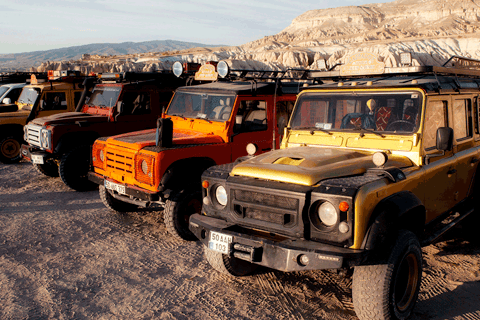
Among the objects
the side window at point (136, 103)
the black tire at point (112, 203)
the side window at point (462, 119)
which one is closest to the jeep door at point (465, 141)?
the side window at point (462, 119)

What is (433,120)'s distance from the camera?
14.1 feet

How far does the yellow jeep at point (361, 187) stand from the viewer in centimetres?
327

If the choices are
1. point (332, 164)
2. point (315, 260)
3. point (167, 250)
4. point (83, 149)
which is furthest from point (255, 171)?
point (83, 149)

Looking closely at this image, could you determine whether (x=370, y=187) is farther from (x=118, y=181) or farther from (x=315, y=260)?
(x=118, y=181)

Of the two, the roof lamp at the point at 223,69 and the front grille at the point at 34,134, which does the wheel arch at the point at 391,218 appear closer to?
the roof lamp at the point at 223,69

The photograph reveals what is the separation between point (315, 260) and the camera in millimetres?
3176

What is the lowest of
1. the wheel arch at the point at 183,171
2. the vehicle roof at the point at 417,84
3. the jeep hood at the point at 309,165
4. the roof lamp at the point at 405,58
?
the wheel arch at the point at 183,171

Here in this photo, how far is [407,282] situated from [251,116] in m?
3.63

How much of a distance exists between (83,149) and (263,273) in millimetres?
5003

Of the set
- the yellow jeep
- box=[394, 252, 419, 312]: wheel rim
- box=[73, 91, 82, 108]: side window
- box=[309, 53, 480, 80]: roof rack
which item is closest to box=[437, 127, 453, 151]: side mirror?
the yellow jeep

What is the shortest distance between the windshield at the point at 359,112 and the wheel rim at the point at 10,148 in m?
9.36

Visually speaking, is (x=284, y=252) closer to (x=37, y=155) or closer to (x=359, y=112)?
(x=359, y=112)

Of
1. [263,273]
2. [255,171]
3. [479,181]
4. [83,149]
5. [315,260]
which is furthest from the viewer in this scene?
[83,149]

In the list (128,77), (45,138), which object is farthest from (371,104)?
(45,138)
